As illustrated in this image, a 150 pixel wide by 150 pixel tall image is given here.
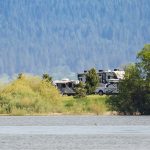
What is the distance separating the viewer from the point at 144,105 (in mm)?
65812

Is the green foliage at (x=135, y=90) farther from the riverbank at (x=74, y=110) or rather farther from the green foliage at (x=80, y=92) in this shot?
the green foliage at (x=80, y=92)

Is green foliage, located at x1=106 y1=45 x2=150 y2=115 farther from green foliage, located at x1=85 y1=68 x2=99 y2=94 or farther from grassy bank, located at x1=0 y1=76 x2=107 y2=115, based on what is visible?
green foliage, located at x1=85 y1=68 x2=99 y2=94

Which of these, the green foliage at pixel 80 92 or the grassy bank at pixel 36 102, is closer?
the grassy bank at pixel 36 102

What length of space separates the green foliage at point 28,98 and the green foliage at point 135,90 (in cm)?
563

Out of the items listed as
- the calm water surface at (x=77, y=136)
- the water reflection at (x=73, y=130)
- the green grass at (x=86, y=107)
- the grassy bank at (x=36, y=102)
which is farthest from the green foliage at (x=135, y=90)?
the water reflection at (x=73, y=130)

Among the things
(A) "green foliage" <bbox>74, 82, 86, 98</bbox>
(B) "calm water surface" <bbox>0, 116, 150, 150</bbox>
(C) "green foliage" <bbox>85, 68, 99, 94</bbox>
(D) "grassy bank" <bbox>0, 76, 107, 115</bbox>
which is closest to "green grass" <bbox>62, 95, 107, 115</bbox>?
(D) "grassy bank" <bbox>0, 76, 107, 115</bbox>

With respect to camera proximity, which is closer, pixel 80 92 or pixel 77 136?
pixel 77 136

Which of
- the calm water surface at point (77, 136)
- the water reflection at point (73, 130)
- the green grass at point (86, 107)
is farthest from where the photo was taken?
the green grass at point (86, 107)

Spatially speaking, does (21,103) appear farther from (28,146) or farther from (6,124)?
(28,146)

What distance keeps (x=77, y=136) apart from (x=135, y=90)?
25.9m

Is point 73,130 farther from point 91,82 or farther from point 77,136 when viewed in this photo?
point 91,82

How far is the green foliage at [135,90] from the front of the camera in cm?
6588

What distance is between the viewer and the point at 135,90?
219ft

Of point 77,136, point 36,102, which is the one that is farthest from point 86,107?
point 77,136
